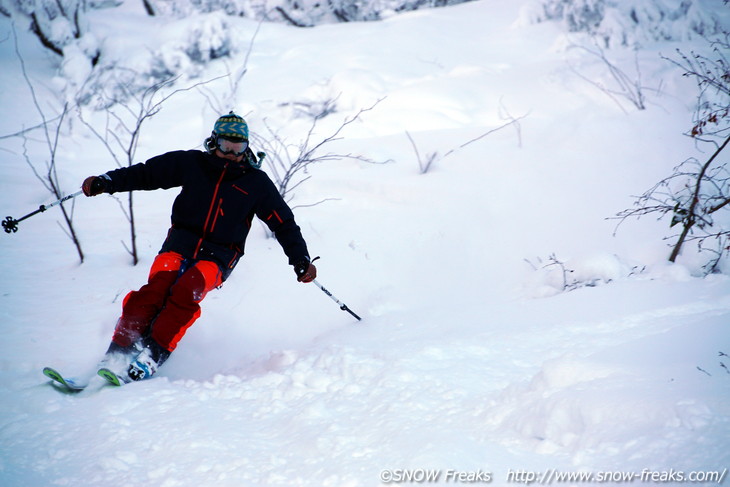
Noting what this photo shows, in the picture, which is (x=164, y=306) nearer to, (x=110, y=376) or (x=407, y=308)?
(x=110, y=376)

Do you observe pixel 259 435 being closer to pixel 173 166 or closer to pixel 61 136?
pixel 173 166

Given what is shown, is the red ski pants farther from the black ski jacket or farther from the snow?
the snow

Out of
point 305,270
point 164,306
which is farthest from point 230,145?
point 164,306

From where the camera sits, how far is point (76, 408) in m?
2.54

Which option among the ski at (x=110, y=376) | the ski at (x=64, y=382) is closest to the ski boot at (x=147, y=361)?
the ski at (x=110, y=376)

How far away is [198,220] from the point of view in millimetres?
3328

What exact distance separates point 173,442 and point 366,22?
33.9 ft

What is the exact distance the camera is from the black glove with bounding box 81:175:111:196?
308cm

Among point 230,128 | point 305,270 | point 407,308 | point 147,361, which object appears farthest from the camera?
point 407,308

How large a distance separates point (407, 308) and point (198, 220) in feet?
5.50

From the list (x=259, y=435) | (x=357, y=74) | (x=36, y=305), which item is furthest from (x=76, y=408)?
(x=357, y=74)

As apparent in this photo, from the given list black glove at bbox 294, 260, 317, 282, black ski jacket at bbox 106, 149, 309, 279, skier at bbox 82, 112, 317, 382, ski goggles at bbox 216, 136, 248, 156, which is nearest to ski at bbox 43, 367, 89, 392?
skier at bbox 82, 112, 317, 382

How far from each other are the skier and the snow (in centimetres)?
43

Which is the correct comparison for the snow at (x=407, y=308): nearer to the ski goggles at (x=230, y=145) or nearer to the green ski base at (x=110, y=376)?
the green ski base at (x=110, y=376)
